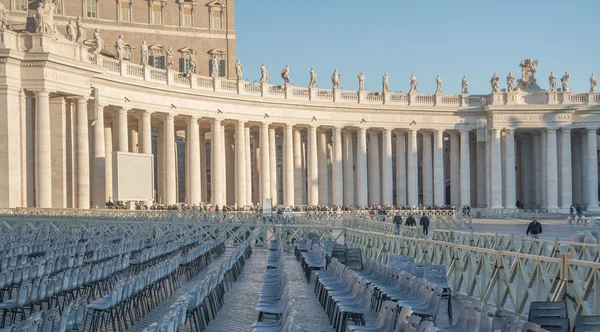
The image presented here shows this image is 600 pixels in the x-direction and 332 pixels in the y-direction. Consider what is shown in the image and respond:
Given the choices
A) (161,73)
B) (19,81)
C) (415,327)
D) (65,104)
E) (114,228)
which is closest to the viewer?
(415,327)

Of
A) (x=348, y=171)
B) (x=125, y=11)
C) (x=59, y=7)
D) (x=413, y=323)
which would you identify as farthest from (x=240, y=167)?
(x=413, y=323)

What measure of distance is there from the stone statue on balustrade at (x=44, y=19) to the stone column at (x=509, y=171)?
53482 mm

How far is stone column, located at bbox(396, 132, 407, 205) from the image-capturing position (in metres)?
90.7

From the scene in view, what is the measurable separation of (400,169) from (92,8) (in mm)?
41230

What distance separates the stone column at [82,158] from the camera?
2411 inches

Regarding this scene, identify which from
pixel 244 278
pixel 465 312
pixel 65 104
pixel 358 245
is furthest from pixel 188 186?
pixel 465 312

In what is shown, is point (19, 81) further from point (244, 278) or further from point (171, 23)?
point (171, 23)

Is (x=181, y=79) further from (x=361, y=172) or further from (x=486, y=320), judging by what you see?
(x=486, y=320)

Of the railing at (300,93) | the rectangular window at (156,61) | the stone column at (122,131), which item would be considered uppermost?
the rectangular window at (156,61)

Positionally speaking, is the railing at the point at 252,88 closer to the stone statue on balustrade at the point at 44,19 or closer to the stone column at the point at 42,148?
the stone statue on balustrade at the point at 44,19

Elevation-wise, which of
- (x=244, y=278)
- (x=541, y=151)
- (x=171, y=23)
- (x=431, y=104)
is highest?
(x=171, y=23)

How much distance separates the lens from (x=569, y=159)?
89.9 m

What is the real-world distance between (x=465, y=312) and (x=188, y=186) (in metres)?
63.3

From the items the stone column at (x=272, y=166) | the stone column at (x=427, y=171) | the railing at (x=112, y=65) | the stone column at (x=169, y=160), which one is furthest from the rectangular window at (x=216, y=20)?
the railing at (x=112, y=65)
